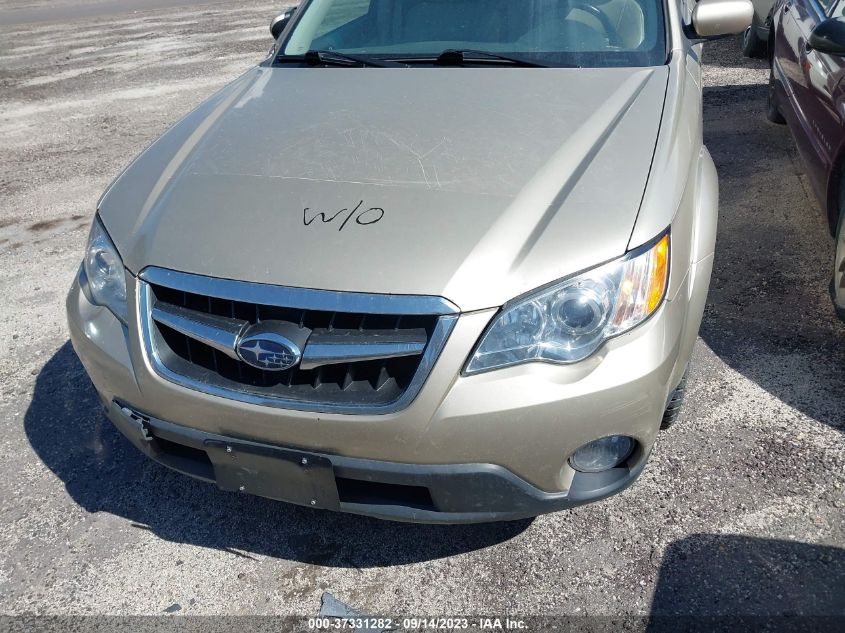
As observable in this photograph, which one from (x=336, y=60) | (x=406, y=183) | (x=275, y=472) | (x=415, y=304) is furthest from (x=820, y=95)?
(x=275, y=472)

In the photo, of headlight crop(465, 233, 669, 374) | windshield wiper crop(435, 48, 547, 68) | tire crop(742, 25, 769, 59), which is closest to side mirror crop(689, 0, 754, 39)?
windshield wiper crop(435, 48, 547, 68)

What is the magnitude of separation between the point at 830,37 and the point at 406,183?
2221mm

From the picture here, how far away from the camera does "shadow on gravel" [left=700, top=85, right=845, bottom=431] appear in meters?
3.09

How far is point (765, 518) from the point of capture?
7.95 ft

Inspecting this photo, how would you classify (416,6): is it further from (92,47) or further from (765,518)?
(92,47)

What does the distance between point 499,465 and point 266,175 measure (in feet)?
3.79

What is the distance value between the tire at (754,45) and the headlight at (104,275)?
6.80m

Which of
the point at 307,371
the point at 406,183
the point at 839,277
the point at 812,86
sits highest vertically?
the point at 406,183

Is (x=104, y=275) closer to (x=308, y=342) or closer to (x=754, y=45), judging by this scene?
(x=308, y=342)

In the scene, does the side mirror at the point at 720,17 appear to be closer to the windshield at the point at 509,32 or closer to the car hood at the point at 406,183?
the windshield at the point at 509,32

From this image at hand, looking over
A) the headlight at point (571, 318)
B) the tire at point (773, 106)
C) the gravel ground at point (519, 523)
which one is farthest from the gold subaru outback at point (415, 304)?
the tire at point (773, 106)

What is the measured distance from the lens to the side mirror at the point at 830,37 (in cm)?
319

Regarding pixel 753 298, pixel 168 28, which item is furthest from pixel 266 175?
pixel 168 28

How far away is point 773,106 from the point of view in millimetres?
5445
